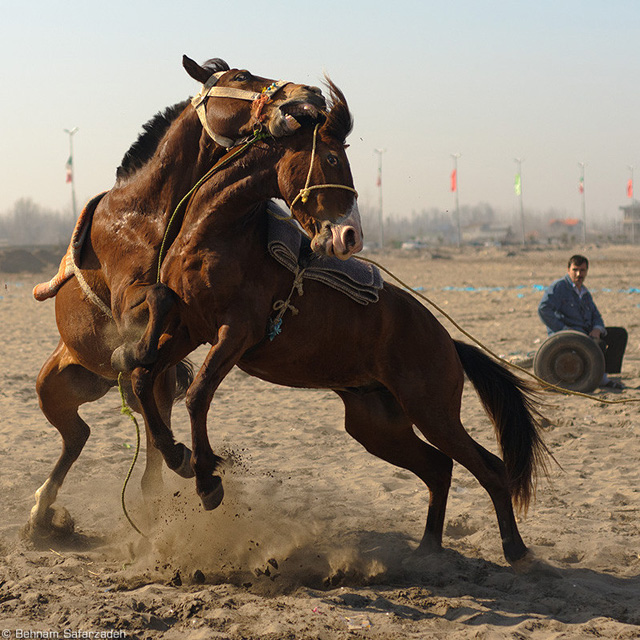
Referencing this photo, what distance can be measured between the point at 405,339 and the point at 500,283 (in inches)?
826

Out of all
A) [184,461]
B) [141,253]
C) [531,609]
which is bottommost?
[531,609]

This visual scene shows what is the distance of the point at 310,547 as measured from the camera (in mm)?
4539

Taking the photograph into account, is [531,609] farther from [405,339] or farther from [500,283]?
[500,283]

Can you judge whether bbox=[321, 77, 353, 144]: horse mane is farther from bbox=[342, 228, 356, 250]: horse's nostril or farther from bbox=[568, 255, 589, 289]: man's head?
bbox=[568, 255, 589, 289]: man's head

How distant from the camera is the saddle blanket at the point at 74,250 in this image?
446 cm

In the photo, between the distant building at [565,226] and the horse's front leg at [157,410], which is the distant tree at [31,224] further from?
the horse's front leg at [157,410]

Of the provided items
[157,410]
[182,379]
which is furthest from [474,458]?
[182,379]

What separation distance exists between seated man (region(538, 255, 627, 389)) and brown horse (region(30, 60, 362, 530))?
5986 millimetres

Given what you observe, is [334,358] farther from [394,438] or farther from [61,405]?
[61,405]

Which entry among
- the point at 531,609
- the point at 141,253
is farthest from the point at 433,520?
the point at 141,253

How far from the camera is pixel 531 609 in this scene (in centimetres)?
383

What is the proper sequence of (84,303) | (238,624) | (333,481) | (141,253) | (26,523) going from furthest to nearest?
(333,481), (26,523), (84,303), (141,253), (238,624)

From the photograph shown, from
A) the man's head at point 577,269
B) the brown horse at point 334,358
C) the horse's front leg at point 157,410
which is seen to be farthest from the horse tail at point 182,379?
the man's head at point 577,269

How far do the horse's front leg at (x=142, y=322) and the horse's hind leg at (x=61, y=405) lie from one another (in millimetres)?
899
